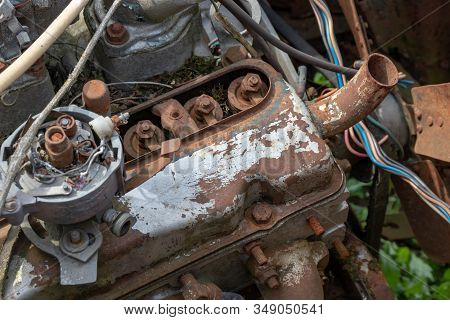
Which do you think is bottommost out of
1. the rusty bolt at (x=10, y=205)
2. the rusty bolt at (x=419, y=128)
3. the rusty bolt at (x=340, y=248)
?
the rusty bolt at (x=340, y=248)

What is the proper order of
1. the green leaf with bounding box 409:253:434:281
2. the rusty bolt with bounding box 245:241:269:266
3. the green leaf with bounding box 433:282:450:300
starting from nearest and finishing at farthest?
the rusty bolt with bounding box 245:241:269:266 → the green leaf with bounding box 433:282:450:300 → the green leaf with bounding box 409:253:434:281

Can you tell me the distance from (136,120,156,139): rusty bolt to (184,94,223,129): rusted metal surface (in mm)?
127

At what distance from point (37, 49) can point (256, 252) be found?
782mm

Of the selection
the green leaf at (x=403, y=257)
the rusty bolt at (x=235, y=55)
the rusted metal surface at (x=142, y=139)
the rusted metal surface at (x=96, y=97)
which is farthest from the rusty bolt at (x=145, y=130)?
the green leaf at (x=403, y=257)

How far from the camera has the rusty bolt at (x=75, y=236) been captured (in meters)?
1.57

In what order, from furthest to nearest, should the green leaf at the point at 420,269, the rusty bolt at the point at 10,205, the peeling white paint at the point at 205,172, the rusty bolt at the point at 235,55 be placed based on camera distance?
the green leaf at the point at 420,269 → the rusty bolt at the point at 235,55 → the peeling white paint at the point at 205,172 → the rusty bolt at the point at 10,205

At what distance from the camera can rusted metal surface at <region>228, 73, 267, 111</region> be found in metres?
1.94

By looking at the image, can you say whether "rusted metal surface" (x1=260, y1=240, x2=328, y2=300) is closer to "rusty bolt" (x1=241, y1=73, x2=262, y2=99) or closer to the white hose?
"rusty bolt" (x1=241, y1=73, x2=262, y2=99)

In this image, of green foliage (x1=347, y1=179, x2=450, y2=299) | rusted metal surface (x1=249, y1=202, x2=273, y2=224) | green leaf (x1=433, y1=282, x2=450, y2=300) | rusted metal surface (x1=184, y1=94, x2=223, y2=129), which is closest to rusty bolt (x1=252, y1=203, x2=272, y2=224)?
rusted metal surface (x1=249, y1=202, x2=273, y2=224)

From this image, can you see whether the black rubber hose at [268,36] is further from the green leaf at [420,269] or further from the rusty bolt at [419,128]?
the green leaf at [420,269]

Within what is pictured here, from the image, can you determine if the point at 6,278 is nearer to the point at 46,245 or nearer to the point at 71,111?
the point at 46,245

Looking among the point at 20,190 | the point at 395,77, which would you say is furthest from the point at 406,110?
the point at 20,190

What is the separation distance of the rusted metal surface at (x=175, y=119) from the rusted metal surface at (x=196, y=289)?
15.5 inches

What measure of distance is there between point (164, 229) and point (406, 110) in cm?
115
